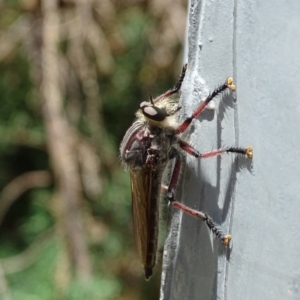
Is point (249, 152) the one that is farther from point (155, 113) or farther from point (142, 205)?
point (142, 205)

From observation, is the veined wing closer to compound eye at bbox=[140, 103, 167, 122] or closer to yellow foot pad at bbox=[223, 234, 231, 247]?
compound eye at bbox=[140, 103, 167, 122]

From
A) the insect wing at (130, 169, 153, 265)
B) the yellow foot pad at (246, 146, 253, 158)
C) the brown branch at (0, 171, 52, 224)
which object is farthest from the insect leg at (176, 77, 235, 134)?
the brown branch at (0, 171, 52, 224)

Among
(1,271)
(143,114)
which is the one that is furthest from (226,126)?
(1,271)

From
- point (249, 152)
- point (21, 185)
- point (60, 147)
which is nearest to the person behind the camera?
point (249, 152)

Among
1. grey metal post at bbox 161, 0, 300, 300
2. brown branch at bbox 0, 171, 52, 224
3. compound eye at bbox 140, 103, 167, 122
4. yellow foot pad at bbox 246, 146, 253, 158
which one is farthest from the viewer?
brown branch at bbox 0, 171, 52, 224

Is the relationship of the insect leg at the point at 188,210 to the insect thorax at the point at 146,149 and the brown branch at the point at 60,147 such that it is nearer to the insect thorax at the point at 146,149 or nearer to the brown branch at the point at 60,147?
the insect thorax at the point at 146,149

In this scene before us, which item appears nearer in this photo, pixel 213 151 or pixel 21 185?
pixel 213 151

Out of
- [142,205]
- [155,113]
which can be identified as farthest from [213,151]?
[142,205]
